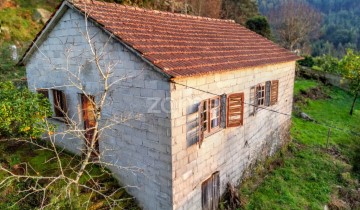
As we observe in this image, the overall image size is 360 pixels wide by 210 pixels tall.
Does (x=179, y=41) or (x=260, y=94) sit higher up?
(x=179, y=41)

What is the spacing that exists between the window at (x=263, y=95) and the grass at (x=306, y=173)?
2.77m

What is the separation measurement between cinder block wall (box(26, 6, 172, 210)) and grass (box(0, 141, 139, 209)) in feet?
1.21

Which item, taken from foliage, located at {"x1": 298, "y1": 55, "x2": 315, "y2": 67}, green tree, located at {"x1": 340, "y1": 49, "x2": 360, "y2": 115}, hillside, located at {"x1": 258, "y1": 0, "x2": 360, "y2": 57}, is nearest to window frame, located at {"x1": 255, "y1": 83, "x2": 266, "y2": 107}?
green tree, located at {"x1": 340, "y1": 49, "x2": 360, "y2": 115}

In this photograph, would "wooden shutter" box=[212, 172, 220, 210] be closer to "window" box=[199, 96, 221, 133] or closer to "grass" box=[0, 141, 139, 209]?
"window" box=[199, 96, 221, 133]

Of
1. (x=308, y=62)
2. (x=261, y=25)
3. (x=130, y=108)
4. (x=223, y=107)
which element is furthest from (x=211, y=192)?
(x=308, y=62)

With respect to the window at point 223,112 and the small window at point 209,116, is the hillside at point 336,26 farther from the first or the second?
the small window at point 209,116

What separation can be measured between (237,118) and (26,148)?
25.5ft

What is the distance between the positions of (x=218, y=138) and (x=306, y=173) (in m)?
5.93

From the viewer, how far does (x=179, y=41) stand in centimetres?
888

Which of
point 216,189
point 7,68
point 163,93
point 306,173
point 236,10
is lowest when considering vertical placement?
point 306,173

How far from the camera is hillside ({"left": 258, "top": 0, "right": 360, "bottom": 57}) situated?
65.6 metres

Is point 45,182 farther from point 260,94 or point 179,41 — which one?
point 260,94

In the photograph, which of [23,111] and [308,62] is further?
[308,62]

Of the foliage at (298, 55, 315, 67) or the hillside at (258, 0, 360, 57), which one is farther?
the hillside at (258, 0, 360, 57)
